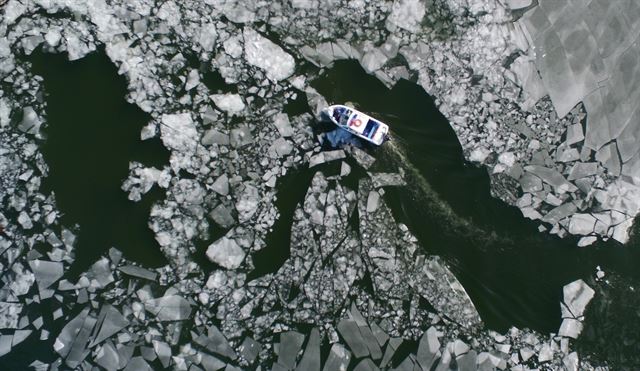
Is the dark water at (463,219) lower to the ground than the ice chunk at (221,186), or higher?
higher

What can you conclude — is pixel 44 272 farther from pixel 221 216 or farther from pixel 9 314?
pixel 221 216

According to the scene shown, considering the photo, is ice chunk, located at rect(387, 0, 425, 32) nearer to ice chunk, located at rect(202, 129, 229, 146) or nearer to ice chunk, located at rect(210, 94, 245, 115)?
ice chunk, located at rect(210, 94, 245, 115)

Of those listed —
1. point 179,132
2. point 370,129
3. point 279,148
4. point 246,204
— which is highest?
point 370,129

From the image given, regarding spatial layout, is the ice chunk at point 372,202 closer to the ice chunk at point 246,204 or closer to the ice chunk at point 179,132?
the ice chunk at point 246,204

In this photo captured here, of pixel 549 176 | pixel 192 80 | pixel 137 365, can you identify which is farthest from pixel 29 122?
pixel 549 176

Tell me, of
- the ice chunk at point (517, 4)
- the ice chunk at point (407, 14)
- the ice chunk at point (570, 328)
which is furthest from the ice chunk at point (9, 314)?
the ice chunk at point (517, 4)

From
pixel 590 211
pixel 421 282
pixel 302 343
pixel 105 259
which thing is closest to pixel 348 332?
pixel 302 343

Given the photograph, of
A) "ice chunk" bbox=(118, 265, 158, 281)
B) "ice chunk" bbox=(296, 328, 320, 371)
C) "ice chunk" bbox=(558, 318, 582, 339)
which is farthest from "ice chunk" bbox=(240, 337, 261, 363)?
"ice chunk" bbox=(558, 318, 582, 339)
